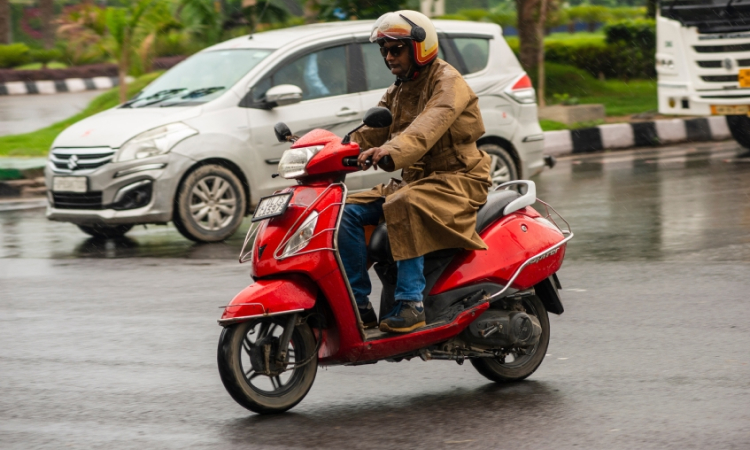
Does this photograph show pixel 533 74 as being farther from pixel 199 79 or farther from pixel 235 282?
pixel 235 282

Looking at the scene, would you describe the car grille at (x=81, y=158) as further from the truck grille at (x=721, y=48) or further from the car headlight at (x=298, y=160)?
the truck grille at (x=721, y=48)

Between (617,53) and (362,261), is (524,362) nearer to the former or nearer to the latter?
(362,261)

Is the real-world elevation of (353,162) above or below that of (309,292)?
above

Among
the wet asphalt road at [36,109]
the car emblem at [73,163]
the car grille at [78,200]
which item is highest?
the car emblem at [73,163]

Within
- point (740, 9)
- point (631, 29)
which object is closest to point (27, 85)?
point (631, 29)

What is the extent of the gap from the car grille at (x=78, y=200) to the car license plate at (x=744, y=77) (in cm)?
896

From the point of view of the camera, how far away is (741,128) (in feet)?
50.9

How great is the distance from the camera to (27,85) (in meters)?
31.6

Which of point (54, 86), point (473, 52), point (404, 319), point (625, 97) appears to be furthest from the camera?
point (54, 86)

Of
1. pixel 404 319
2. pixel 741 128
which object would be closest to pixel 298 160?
pixel 404 319

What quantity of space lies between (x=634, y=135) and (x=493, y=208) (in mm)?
12398

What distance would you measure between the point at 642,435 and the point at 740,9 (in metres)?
11.7

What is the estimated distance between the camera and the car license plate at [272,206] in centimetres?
463

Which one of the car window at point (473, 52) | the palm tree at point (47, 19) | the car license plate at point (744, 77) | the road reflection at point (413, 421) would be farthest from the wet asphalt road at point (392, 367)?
the palm tree at point (47, 19)
